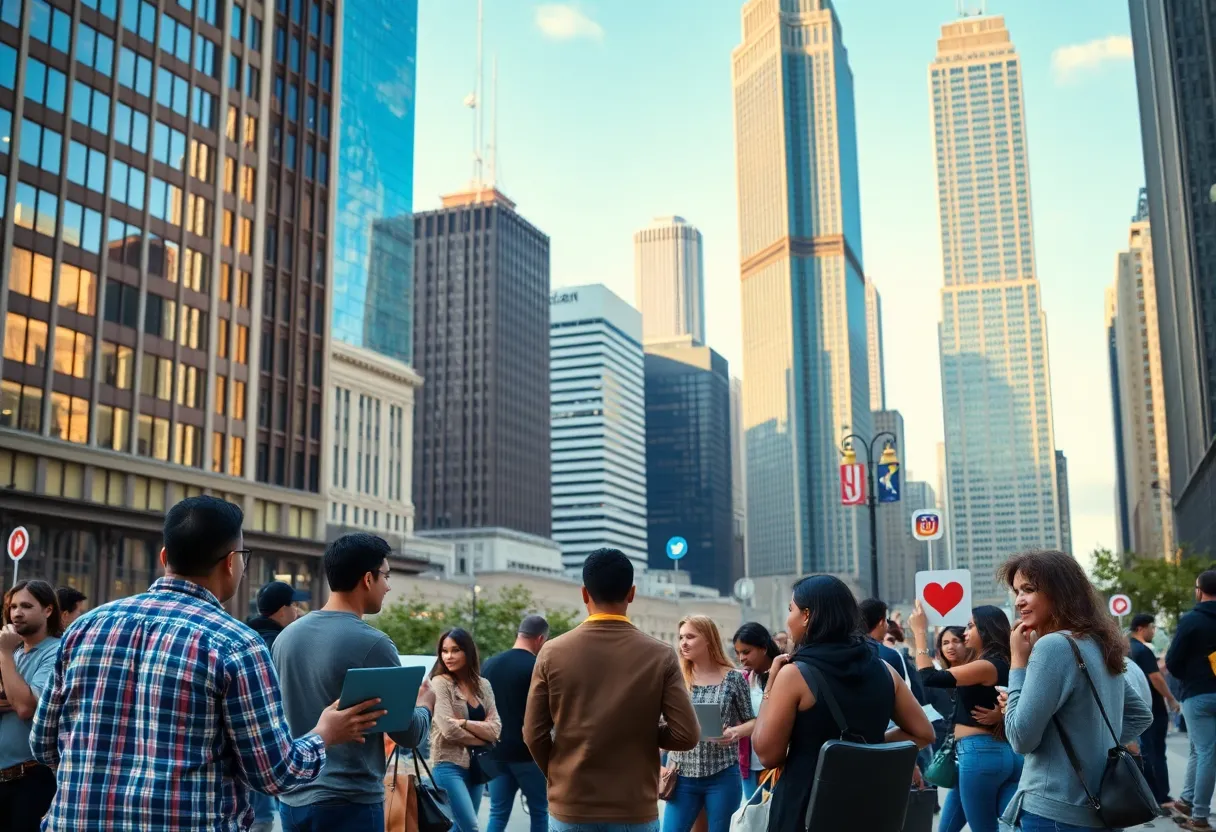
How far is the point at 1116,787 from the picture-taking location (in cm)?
499

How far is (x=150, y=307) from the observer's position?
183 feet

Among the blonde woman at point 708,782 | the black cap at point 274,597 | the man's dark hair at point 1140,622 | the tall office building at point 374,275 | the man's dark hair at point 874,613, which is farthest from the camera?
the tall office building at point 374,275

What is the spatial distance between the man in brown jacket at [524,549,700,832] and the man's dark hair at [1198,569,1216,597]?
6479 mm

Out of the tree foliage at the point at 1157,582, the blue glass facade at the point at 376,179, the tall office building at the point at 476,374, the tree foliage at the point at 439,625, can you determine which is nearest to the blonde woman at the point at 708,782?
the tree foliage at the point at 1157,582

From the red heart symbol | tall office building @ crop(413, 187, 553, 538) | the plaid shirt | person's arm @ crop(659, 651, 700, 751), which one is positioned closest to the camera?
the plaid shirt

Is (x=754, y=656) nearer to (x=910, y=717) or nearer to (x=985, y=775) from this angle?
(x=985, y=775)

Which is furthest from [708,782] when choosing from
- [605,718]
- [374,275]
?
[374,275]

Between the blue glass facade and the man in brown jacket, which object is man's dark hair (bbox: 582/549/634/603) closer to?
the man in brown jacket

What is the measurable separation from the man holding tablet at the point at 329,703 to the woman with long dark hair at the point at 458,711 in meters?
3.72

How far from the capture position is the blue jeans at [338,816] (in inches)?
210

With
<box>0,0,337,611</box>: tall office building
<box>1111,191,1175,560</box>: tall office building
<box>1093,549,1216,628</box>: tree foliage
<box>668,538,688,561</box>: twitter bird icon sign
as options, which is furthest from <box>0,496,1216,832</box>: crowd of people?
<box>1111,191,1175,560</box>: tall office building

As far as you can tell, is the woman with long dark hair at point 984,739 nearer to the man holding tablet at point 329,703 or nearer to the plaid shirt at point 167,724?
the man holding tablet at point 329,703

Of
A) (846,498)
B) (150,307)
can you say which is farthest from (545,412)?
(846,498)

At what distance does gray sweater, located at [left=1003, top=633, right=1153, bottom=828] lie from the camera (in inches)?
199
